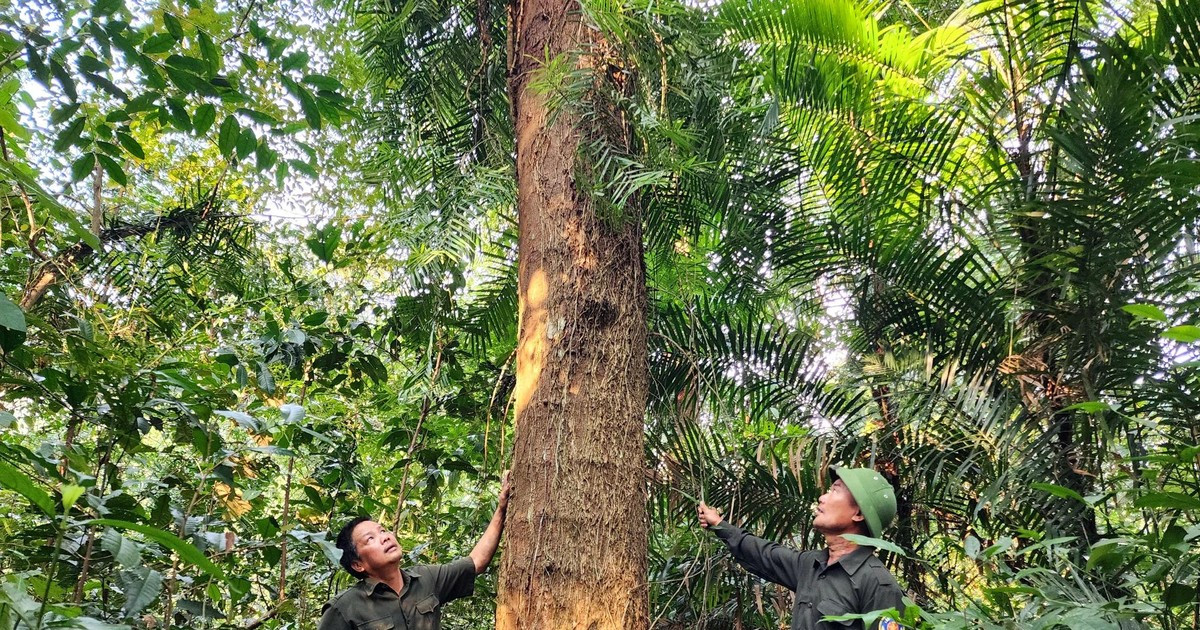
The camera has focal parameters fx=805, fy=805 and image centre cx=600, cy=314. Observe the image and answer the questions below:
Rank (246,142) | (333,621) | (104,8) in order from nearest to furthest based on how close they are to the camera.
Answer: (104,8), (246,142), (333,621)

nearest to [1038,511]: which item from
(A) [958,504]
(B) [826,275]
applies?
(A) [958,504]

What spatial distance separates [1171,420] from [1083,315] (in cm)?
55

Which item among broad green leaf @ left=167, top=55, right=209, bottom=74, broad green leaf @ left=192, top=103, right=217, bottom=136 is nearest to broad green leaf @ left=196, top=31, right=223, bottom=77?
broad green leaf @ left=167, top=55, right=209, bottom=74

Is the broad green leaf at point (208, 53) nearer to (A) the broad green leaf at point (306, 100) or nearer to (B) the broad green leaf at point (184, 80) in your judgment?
(B) the broad green leaf at point (184, 80)

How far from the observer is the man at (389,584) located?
3127 millimetres

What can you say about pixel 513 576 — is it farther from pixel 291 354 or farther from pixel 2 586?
pixel 291 354

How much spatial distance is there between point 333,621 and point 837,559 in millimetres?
1964

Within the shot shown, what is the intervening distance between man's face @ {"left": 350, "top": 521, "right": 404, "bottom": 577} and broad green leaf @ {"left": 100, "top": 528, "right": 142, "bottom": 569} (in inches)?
50.9

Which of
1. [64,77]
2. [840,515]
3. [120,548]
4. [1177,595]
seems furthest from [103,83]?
[1177,595]

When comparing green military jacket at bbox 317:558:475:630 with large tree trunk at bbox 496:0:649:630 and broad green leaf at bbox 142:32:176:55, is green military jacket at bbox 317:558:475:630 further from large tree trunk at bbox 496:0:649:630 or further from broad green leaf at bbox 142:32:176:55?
broad green leaf at bbox 142:32:176:55

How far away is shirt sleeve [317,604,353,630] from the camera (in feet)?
10.1

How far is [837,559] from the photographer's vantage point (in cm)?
313

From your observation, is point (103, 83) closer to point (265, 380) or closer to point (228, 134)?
point (228, 134)

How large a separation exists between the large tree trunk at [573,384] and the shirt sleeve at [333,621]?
0.97 meters
